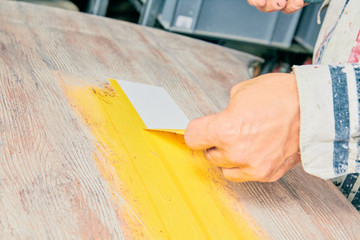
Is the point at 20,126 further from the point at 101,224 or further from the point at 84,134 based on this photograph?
the point at 101,224

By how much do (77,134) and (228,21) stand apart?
1.46m

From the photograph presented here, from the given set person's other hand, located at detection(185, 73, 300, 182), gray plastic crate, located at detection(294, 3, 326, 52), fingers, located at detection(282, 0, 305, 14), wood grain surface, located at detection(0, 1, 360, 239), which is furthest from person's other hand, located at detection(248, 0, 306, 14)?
gray plastic crate, located at detection(294, 3, 326, 52)

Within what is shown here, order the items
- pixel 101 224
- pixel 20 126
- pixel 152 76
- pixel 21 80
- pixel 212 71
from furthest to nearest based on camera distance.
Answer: pixel 212 71
pixel 152 76
pixel 21 80
pixel 20 126
pixel 101 224

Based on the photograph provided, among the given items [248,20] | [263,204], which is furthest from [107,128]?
[248,20]

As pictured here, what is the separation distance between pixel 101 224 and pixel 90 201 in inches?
1.9

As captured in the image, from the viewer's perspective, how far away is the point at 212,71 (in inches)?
49.3

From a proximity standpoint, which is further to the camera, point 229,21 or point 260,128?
point 229,21

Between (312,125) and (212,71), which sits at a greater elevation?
(312,125)

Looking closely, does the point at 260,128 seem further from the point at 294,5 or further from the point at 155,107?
the point at 294,5

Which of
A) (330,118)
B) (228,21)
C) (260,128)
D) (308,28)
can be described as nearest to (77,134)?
(260,128)

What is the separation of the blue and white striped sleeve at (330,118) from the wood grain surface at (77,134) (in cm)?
14

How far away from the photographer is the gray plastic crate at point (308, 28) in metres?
2.05

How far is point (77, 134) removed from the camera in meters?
0.69

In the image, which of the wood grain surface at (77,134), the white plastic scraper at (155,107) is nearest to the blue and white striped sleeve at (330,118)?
the wood grain surface at (77,134)
